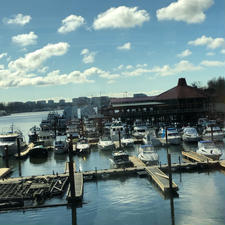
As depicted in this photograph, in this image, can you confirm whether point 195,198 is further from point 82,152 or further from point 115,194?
point 82,152

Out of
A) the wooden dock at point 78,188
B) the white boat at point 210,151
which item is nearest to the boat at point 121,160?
the wooden dock at point 78,188

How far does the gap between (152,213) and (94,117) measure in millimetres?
65090

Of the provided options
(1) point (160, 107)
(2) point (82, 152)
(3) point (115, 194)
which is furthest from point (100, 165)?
(1) point (160, 107)

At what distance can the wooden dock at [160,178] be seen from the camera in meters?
22.4

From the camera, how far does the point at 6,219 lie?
20.0 m

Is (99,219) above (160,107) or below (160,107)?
below

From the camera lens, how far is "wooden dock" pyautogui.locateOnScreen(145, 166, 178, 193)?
2244cm

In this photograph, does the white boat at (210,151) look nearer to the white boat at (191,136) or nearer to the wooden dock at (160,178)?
the wooden dock at (160,178)

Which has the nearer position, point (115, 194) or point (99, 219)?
point (99, 219)

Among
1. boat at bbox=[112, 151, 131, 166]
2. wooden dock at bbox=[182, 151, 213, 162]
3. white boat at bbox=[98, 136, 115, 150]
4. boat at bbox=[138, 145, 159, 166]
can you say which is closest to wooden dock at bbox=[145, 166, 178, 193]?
boat at bbox=[112, 151, 131, 166]

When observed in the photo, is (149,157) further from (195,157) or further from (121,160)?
(195,157)

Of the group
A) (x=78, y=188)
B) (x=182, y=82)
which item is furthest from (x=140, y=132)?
(x=78, y=188)

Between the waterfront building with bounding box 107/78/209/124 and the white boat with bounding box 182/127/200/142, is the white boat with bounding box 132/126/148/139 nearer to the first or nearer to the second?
the white boat with bounding box 182/127/200/142

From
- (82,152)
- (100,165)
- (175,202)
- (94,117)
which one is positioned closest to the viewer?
(175,202)
